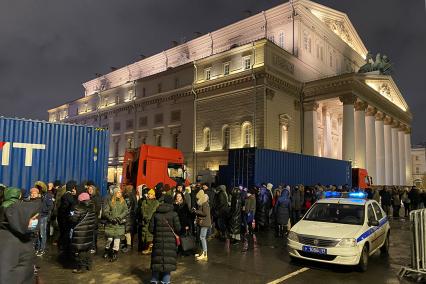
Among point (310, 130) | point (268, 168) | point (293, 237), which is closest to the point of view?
point (293, 237)

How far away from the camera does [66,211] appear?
32.9 ft

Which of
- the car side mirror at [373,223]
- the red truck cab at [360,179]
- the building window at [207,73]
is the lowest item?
the car side mirror at [373,223]

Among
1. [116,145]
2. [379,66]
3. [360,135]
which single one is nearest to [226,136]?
[360,135]

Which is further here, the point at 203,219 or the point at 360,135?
the point at 360,135

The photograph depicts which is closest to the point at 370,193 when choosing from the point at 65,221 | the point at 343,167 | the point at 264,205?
the point at 343,167

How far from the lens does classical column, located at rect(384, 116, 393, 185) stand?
147ft

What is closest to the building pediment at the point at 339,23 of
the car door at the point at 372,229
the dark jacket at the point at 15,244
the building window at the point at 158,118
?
the building window at the point at 158,118

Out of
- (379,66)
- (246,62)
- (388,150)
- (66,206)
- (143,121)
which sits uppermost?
(379,66)

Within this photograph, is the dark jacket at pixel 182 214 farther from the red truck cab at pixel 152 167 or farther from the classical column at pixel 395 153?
the classical column at pixel 395 153

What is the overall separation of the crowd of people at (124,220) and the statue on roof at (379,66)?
29.9 m

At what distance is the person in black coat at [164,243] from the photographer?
20.9 feet

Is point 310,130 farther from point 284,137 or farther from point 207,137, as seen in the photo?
point 207,137

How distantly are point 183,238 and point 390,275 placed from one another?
16.6ft

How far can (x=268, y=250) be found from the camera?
11438 millimetres
